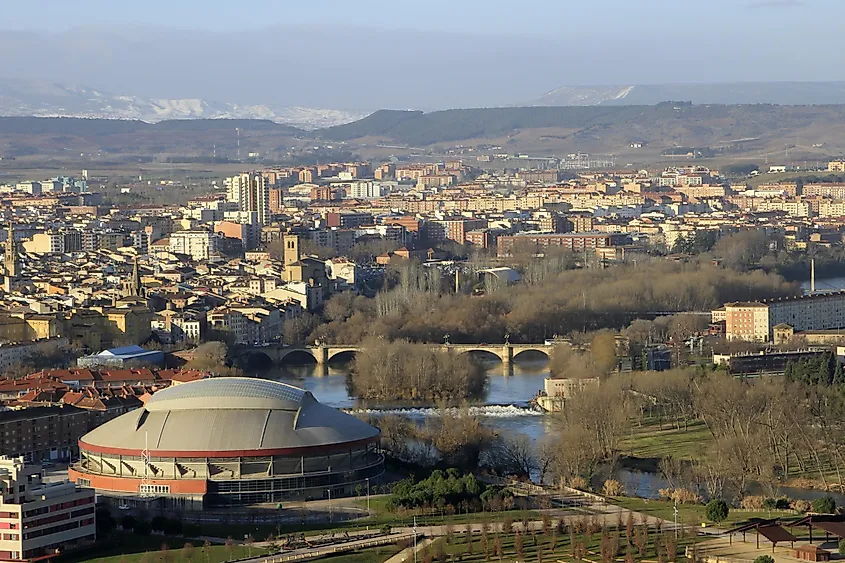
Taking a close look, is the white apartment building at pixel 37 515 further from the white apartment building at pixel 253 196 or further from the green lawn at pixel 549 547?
the white apartment building at pixel 253 196

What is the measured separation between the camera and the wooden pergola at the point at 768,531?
1623 centimetres

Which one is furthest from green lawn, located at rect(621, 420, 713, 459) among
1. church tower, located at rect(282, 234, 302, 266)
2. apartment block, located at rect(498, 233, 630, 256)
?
apartment block, located at rect(498, 233, 630, 256)

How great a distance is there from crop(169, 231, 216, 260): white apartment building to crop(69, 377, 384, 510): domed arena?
3089 cm

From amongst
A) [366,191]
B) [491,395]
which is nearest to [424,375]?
[491,395]

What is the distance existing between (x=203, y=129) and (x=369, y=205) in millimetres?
61340

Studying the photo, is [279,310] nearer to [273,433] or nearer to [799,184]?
[273,433]

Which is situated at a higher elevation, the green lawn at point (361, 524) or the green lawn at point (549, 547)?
the green lawn at point (549, 547)

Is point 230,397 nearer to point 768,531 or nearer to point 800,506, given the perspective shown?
point 800,506

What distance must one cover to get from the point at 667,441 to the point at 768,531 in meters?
6.63

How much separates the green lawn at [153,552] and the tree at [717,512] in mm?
3506

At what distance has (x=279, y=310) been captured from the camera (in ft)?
121

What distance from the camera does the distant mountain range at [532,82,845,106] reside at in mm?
167125

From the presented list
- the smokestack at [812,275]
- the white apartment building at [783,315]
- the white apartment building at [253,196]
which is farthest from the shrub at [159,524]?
the white apartment building at [253,196]

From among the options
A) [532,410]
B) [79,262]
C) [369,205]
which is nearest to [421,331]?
[532,410]
